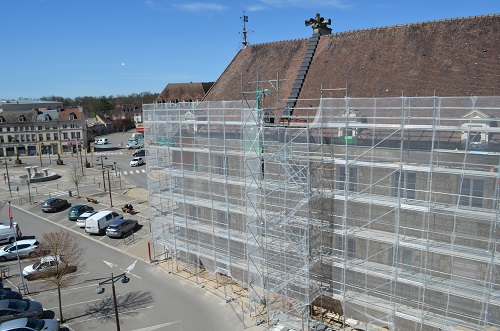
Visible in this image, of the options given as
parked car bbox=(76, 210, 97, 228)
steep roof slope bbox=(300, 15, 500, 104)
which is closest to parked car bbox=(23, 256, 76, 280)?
parked car bbox=(76, 210, 97, 228)

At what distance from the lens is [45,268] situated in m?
17.1

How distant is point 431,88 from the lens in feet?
53.1

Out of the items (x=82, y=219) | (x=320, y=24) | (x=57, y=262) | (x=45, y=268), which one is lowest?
(x=82, y=219)

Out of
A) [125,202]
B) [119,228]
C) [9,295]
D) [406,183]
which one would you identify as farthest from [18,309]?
[125,202]

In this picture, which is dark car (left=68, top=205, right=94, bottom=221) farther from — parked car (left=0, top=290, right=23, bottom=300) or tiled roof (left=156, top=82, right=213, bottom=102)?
tiled roof (left=156, top=82, right=213, bottom=102)

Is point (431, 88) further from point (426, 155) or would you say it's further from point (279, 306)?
point (279, 306)

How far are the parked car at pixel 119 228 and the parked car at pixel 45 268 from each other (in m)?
5.07

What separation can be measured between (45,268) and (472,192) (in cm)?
1705

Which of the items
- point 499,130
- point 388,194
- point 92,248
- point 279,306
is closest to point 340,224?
point 388,194

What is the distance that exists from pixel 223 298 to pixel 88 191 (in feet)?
83.0

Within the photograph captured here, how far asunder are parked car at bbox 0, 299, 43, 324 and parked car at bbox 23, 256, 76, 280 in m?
1.19

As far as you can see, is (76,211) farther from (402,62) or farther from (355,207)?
(402,62)

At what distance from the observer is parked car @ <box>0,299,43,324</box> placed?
52.1 ft

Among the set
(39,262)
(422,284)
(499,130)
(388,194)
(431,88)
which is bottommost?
(39,262)
